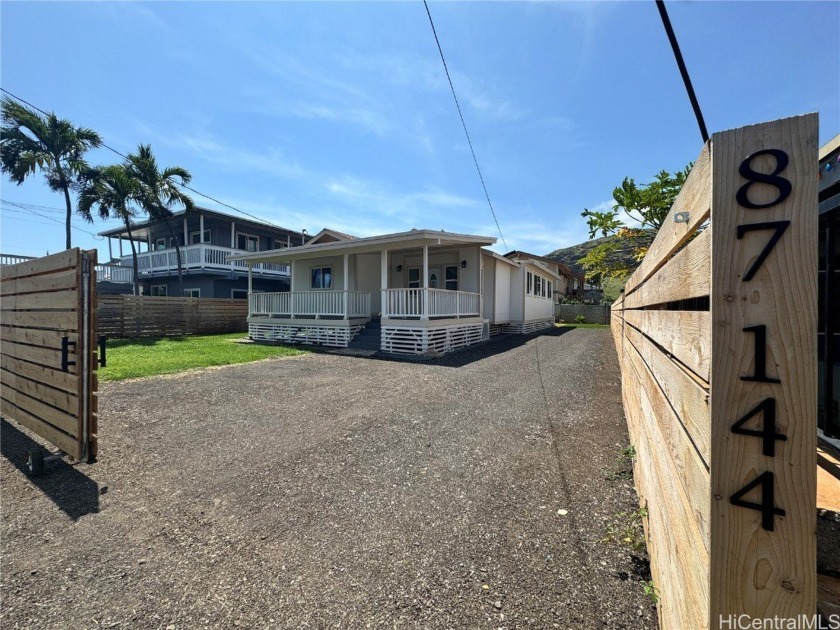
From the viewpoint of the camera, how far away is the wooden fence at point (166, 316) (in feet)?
46.5

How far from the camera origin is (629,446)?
12.7 feet

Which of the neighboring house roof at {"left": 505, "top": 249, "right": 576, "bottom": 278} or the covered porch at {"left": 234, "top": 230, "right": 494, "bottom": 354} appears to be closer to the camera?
the covered porch at {"left": 234, "top": 230, "right": 494, "bottom": 354}

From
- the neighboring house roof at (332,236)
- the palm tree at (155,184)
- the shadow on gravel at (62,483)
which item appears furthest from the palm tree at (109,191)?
the shadow on gravel at (62,483)

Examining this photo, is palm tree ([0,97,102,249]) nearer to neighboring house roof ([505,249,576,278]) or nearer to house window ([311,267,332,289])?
house window ([311,267,332,289])

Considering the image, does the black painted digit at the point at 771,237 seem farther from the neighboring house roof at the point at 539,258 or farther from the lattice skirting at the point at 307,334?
the neighboring house roof at the point at 539,258

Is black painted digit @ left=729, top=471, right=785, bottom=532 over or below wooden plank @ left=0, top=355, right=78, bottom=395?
over

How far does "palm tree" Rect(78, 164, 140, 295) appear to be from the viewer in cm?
1700

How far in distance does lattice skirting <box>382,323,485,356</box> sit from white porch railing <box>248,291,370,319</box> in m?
1.93

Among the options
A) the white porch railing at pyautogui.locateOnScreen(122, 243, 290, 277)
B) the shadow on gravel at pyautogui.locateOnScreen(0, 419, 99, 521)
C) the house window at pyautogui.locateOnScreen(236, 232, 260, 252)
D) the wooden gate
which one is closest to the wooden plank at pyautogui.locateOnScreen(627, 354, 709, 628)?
the shadow on gravel at pyautogui.locateOnScreen(0, 419, 99, 521)

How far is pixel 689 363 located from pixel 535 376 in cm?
639

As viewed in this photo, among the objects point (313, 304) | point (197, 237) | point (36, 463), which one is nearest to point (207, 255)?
point (197, 237)

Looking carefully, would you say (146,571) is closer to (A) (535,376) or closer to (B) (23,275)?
(B) (23,275)

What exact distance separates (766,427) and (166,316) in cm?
1851

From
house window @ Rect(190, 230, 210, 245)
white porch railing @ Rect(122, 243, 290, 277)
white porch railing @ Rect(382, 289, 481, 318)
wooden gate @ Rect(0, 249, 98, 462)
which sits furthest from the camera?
house window @ Rect(190, 230, 210, 245)
